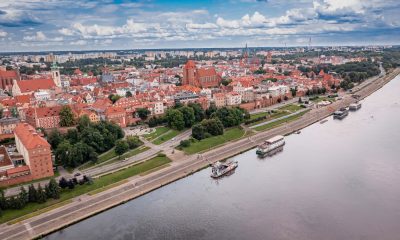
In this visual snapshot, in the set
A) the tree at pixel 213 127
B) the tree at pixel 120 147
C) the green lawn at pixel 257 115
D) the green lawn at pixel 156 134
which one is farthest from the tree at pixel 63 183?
the green lawn at pixel 257 115

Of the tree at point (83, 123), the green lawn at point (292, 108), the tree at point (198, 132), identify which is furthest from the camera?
the green lawn at point (292, 108)

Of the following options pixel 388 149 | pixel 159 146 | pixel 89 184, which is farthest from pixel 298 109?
pixel 89 184

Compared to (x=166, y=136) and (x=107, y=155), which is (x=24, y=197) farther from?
(x=166, y=136)

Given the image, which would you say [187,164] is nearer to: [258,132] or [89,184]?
[89,184]

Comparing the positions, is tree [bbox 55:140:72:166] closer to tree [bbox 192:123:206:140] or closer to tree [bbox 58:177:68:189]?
tree [bbox 58:177:68:189]

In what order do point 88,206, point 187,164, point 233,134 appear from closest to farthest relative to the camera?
point 88,206 → point 187,164 → point 233,134

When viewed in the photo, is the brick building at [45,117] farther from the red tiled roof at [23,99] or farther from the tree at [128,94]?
the tree at [128,94]
